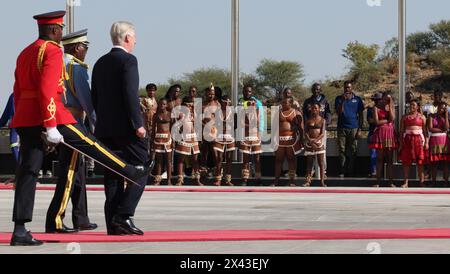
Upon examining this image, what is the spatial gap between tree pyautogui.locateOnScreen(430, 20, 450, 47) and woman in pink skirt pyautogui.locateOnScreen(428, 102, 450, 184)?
144 feet

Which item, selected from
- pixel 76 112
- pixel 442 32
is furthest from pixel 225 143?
pixel 442 32

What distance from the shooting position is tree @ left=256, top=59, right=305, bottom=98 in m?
47.3

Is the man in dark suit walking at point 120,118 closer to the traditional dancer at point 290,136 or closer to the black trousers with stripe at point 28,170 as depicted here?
the black trousers with stripe at point 28,170

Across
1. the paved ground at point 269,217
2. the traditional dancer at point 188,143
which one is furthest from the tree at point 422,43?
the paved ground at point 269,217

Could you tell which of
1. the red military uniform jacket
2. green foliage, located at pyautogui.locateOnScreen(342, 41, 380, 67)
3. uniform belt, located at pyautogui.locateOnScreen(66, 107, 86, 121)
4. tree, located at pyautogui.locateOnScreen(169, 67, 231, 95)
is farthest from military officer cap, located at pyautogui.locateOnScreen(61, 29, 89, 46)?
green foliage, located at pyautogui.locateOnScreen(342, 41, 380, 67)

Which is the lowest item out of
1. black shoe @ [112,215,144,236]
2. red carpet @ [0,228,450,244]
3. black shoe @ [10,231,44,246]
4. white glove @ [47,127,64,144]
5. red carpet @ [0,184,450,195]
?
red carpet @ [0,184,450,195]

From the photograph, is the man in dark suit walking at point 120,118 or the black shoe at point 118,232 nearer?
the man in dark suit walking at point 120,118

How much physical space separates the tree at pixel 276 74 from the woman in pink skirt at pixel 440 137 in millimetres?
23733

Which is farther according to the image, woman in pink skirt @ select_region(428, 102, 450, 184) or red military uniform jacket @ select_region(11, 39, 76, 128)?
woman in pink skirt @ select_region(428, 102, 450, 184)

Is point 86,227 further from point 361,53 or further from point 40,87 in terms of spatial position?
point 361,53

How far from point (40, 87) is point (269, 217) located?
4.64 meters

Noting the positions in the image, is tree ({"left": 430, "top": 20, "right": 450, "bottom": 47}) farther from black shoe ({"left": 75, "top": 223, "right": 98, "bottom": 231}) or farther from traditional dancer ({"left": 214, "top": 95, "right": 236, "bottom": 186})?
black shoe ({"left": 75, "top": 223, "right": 98, "bottom": 231})

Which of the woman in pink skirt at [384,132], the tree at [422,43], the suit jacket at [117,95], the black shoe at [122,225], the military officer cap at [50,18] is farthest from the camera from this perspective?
the tree at [422,43]

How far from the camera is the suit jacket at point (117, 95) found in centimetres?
A: 1095
